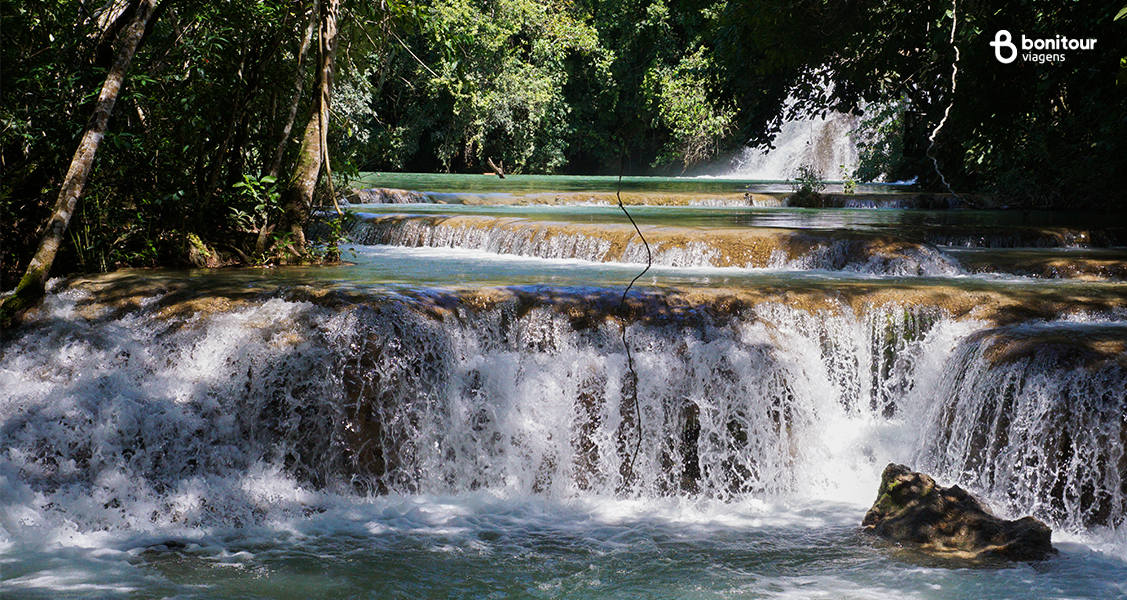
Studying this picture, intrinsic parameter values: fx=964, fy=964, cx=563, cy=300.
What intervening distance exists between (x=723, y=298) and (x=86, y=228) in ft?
16.5

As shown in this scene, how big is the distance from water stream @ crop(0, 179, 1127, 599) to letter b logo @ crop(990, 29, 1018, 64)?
294cm

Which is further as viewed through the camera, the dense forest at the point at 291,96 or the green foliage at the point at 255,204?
the green foliage at the point at 255,204

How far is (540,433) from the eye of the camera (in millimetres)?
6289

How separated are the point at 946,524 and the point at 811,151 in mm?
26945

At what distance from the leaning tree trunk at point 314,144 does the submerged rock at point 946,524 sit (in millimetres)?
5380

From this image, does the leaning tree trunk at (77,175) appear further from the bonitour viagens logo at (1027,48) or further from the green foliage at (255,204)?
the bonitour viagens logo at (1027,48)

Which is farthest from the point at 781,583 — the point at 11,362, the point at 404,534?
the point at 11,362

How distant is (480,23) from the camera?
3045 centimetres

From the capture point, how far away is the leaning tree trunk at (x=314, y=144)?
8.35 m

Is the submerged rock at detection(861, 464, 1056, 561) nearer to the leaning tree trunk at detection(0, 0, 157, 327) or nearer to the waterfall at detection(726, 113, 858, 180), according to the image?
the leaning tree trunk at detection(0, 0, 157, 327)

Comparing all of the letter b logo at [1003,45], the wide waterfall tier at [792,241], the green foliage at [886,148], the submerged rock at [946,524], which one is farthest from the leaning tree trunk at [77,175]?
the green foliage at [886,148]

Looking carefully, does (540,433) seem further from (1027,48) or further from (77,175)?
(1027,48)

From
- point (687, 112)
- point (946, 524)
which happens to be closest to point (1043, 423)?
point (946, 524)

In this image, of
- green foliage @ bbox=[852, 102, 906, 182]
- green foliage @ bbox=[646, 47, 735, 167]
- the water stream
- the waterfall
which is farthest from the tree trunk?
green foliage @ bbox=[646, 47, 735, 167]
